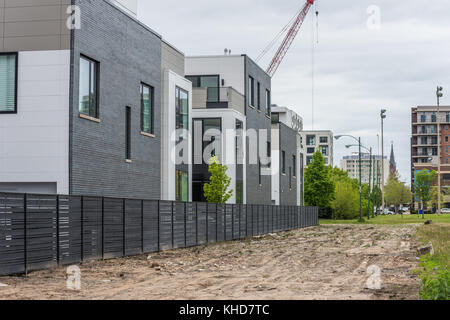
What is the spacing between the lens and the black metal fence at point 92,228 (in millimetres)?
14984

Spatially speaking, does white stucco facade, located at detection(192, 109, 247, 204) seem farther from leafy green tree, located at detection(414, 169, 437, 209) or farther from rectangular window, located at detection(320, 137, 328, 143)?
rectangular window, located at detection(320, 137, 328, 143)

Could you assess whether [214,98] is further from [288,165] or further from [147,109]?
[288,165]

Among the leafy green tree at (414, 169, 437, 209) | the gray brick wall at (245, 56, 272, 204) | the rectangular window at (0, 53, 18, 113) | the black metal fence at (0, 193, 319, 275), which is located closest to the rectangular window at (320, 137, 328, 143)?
the leafy green tree at (414, 169, 437, 209)

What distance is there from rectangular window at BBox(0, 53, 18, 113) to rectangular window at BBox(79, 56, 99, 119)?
222 cm

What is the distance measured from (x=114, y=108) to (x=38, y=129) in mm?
3853

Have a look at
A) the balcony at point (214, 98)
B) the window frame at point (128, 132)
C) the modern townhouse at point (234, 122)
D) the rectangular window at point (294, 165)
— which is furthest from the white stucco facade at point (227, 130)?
the rectangular window at point (294, 165)

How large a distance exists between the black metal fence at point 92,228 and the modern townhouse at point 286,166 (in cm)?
2502

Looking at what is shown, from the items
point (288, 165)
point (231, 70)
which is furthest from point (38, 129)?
point (288, 165)

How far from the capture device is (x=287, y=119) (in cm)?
13262

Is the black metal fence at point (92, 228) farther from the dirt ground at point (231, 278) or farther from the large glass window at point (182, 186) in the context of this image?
the large glass window at point (182, 186)

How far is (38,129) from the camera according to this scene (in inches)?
864

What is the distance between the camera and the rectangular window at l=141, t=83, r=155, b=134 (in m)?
28.3

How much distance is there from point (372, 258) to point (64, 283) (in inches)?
438
